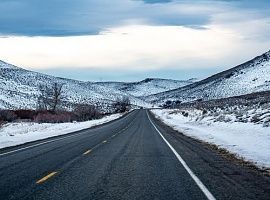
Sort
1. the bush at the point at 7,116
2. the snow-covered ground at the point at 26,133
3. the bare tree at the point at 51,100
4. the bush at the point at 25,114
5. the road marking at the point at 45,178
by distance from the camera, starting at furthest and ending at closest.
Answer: the bare tree at the point at 51,100 < the bush at the point at 25,114 < the bush at the point at 7,116 < the snow-covered ground at the point at 26,133 < the road marking at the point at 45,178

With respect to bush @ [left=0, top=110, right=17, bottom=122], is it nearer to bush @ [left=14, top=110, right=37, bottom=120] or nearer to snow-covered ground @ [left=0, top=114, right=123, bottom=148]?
bush @ [left=14, top=110, right=37, bottom=120]

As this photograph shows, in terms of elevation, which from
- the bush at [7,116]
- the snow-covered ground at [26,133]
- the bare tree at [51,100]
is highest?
the bare tree at [51,100]

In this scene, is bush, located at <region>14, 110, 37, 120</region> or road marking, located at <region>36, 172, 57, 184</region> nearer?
road marking, located at <region>36, 172, 57, 184</region>

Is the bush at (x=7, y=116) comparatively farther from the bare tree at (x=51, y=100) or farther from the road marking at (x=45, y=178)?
the road marking at (x=45, y=178)

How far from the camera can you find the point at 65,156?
636 inches

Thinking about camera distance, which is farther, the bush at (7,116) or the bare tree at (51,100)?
the bare tree at (51,100)

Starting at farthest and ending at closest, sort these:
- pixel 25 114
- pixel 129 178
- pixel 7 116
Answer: pixel 25 114, pixel 7 116, pixel 129 178

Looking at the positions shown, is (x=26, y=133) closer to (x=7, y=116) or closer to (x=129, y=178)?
(x=129, y=178)

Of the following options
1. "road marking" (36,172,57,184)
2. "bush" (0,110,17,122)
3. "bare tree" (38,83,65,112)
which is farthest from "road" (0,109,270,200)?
"bare tree" (38,83,65,112)

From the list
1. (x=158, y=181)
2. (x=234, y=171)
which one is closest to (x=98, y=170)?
(x=158, y=181)

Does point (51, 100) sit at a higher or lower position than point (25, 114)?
higher

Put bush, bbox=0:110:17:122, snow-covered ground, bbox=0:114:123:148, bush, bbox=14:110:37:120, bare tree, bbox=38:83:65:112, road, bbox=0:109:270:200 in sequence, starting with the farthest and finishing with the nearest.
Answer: bare tree, bbox=38:83:65:112, bush, bbox=14:110:37:120, bush, bbox=0:110:17:122, snow-covered ground, bbox=0:114:123:148, road, bbox=0:109:270:200

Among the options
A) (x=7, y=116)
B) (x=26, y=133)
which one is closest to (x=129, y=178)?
(x=26, y=133)

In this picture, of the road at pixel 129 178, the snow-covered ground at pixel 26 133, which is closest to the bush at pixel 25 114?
the snow-covered ground at pixel 26 133
